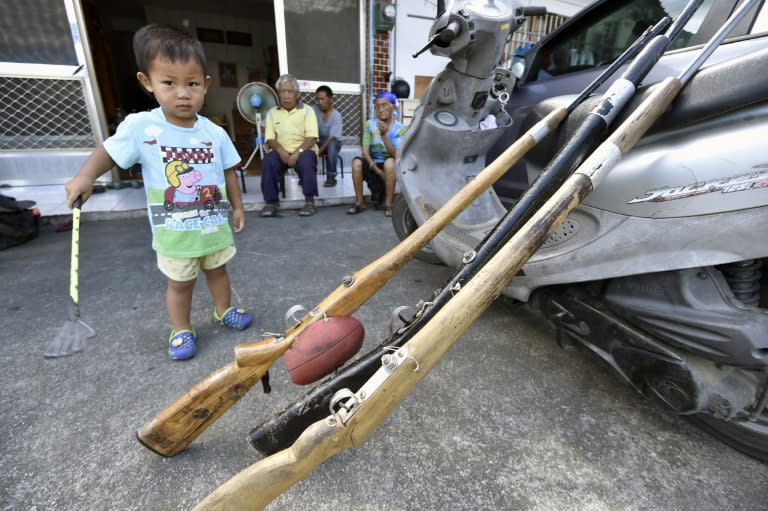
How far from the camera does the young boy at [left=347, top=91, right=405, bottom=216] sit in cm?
413

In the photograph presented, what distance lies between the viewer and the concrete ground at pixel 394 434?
1082 millimetres

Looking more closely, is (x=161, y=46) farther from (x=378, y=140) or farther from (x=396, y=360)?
(x=378, y=140)

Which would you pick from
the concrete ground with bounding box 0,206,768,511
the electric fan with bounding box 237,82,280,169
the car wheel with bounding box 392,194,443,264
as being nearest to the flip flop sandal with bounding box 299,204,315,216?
the electric fan with bounding box 237,82,280,169

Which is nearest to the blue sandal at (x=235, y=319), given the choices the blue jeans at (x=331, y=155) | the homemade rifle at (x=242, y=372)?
the homemade rifle at (x=242, y=372)

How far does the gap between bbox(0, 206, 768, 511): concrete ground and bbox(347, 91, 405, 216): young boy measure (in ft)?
7.50

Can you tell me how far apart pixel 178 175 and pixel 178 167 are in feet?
0.11

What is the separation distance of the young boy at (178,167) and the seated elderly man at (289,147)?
7.23 feet

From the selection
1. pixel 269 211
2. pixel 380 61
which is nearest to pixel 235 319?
pixel 269 211

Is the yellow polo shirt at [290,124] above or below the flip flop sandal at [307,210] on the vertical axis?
above

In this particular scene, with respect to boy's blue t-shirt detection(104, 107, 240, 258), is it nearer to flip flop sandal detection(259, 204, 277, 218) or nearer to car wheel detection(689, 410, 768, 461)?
car wheel detection(689, 410, 768, 461)

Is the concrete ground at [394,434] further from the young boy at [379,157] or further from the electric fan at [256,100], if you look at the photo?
the electric fan at [256,100]

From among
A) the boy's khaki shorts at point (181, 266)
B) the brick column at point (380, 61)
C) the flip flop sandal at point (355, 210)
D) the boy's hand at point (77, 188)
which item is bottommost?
the flip flop sandal at point (355, 210)

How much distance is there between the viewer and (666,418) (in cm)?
137

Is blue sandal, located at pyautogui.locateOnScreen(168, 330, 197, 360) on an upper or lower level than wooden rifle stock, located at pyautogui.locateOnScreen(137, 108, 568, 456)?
lower
